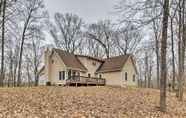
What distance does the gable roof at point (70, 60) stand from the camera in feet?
107

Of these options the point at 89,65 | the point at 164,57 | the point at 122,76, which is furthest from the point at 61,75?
the point at 164,57

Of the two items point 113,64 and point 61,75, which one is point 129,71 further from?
point 61,75

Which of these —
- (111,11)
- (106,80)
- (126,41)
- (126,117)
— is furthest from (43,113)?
(126,41)

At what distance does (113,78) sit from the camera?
34.6m

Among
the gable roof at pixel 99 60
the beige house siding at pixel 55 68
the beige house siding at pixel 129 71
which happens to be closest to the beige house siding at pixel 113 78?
the gable roof at pixel 99 60

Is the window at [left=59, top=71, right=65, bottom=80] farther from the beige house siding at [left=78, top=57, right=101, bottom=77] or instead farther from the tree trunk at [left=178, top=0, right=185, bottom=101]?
the tree trunk at [left=178, top=0, right=185, bottom=101]

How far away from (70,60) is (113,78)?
22.9 feet

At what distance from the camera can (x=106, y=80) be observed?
116 ft

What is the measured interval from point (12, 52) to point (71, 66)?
20634 millimetres

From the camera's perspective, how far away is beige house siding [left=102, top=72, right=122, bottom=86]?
112 ft

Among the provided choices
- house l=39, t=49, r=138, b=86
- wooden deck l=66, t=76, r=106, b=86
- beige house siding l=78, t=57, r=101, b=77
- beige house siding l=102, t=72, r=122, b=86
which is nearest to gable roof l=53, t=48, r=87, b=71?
house l=39, t=49, r=138, b=86

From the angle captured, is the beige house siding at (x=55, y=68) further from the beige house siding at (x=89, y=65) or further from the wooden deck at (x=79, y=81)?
the beige house siding at (x=89, y=65)

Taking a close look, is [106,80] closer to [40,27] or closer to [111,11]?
[40,27]

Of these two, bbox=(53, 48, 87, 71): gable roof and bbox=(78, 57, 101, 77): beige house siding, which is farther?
bbox=(78, 57, 101, 77): beige house siding
